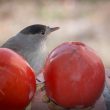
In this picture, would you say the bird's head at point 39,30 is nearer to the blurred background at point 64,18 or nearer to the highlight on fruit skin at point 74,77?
the highlight on fruit skin at point 74,77

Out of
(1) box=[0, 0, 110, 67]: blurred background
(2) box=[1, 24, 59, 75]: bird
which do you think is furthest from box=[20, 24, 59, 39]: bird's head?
(1) box=[0, 0, 110, 67]: blurred background

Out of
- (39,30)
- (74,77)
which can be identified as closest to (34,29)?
(39,30)

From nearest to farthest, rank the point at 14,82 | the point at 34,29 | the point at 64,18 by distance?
the point at 14,82 < the point at 34,29 < the point at 64,18

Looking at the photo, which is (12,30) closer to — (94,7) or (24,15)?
(24,15)

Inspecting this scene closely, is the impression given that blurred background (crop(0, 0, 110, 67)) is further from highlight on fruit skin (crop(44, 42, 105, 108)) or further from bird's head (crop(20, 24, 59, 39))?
highlight on fruit skin (crop(44, 42, 105, 108))

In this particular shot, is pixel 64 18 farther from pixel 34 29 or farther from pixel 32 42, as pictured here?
pixel 34 29

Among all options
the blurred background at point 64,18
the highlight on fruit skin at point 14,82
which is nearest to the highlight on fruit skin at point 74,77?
the highlight on fruit skin at point 14,82
